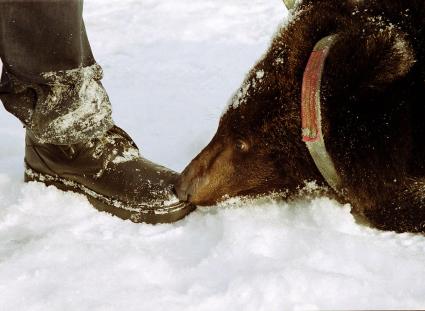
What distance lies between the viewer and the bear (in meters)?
2.17

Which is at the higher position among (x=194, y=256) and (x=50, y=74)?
(x=50, y=74)

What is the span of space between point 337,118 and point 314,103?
11 centimetres

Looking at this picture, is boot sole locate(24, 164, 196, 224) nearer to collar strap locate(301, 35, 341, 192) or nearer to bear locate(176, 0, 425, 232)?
bear locate(176, 0, 425, 232)

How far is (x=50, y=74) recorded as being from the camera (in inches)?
95.3

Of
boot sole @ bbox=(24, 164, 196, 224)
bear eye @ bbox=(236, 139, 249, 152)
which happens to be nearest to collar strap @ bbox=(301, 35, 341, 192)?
bear eye @ bbox=(236, 139, 249, 152)

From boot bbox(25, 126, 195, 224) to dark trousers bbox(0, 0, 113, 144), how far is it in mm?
108

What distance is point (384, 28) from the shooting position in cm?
221

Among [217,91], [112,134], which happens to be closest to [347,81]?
[112,134]

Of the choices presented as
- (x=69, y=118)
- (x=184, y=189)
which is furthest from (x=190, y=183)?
(x=69, y=118)

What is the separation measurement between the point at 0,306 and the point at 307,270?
3.29 feet

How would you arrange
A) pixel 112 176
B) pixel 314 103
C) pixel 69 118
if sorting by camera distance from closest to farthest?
pixel 314 103, pixel 69 118, pixel 112 176

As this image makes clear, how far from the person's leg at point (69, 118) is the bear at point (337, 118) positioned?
0.20 metres

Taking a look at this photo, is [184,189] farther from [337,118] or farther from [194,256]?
[337,118]

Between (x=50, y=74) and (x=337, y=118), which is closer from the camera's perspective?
(x=337, y=118)
